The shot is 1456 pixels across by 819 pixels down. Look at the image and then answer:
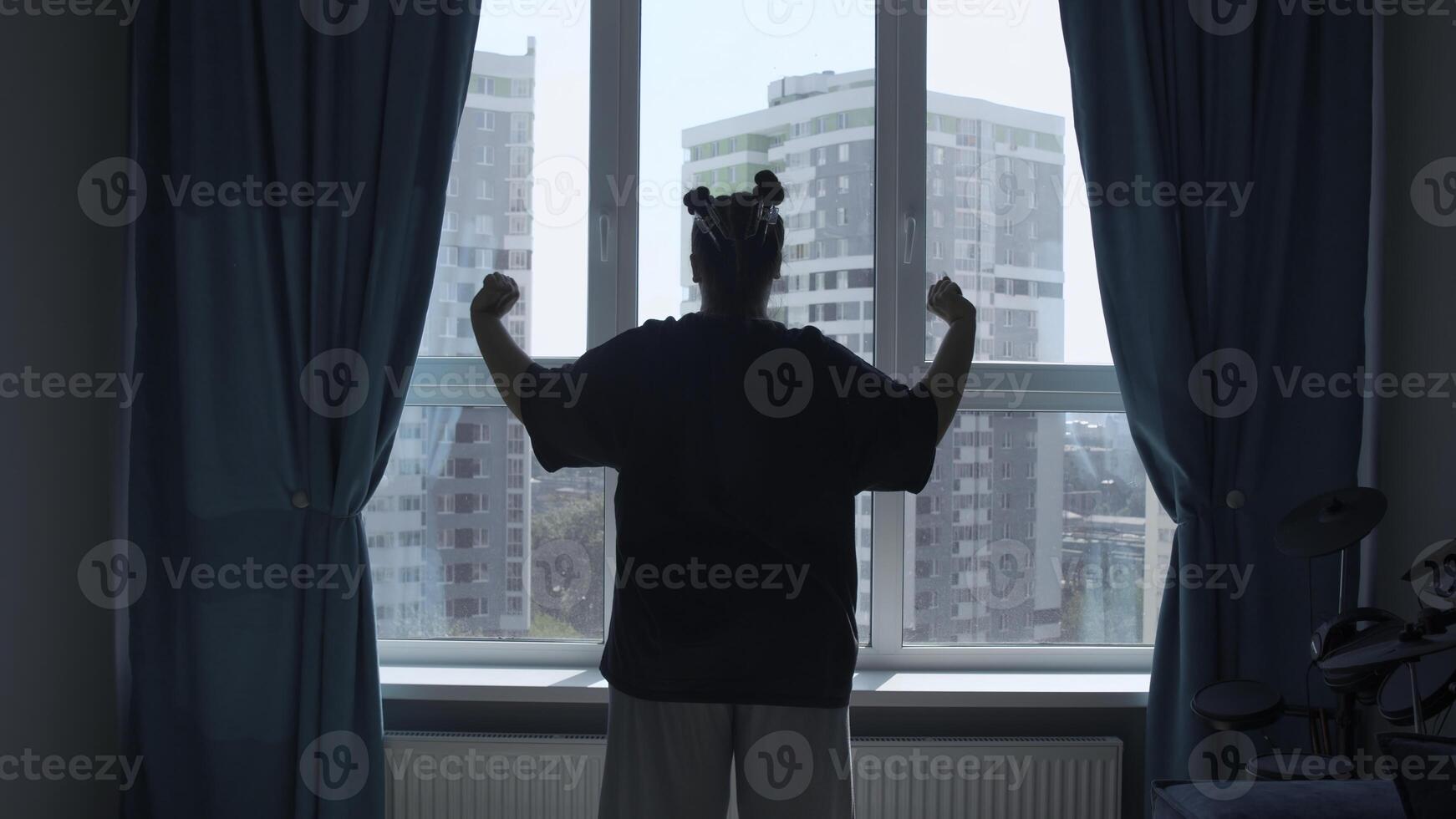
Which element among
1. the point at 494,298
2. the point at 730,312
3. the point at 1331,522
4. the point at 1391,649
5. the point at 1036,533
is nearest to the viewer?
the point at 730,312

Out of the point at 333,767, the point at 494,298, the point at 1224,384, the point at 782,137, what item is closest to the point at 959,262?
the point at 782,137

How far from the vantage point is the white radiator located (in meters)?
2.26

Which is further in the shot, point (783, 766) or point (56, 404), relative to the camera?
point (56, 404)

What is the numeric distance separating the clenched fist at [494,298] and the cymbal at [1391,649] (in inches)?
60.2

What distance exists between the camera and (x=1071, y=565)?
250 cm

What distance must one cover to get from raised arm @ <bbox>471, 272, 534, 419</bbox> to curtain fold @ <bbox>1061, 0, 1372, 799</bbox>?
149 cm

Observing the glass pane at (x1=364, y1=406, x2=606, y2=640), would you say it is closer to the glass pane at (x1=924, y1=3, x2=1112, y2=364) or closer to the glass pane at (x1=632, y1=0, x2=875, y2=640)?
the glass pane at (x1=632, y1=0, x2=875, y2=640)

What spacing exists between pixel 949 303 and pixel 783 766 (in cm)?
73

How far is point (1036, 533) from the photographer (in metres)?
2.49

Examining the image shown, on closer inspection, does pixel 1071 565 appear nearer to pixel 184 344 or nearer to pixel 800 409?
pixel 800 409
